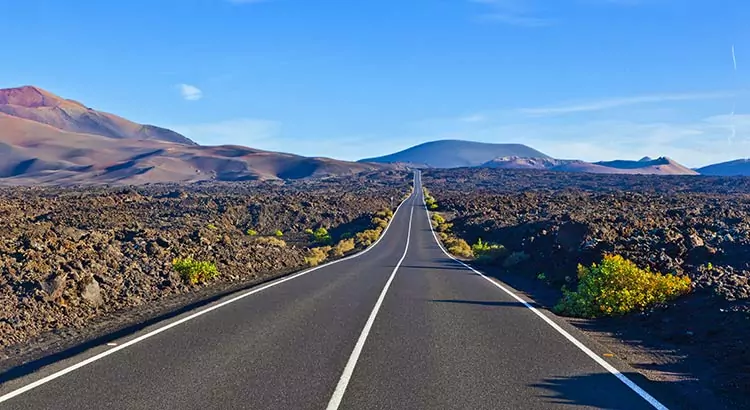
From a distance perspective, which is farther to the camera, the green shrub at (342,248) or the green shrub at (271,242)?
the green shrub at (342,248)

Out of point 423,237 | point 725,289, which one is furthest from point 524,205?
point 725,289

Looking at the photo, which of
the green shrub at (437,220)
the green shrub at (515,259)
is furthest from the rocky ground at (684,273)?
the green shrub at (437,220)

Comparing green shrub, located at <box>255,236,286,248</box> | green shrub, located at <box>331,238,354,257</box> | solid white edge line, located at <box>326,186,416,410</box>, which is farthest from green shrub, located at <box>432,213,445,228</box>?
solid white edge line, located at <box>326,186,416,410</box>

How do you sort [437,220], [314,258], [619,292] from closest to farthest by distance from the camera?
[619,292]
[314,258]
[437,220]

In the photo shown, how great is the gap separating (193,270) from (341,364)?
36.3ft

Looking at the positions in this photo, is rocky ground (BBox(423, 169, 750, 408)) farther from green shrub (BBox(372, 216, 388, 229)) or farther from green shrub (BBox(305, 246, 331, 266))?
green shrub (BBox(372, 216, 388, 229))

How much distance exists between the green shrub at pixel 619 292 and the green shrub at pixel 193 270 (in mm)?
10099

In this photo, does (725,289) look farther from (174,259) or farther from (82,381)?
(174,259)

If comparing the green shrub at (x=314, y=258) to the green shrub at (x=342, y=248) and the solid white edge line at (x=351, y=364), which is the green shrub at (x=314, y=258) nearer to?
the green shrub at (x=342, y=248)

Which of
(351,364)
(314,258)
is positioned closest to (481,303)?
(351,364)

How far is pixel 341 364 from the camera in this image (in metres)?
9.24

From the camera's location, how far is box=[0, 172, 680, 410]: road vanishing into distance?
7543 mm

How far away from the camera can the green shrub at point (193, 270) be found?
19.0m

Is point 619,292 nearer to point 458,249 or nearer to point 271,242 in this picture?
point 271,242
